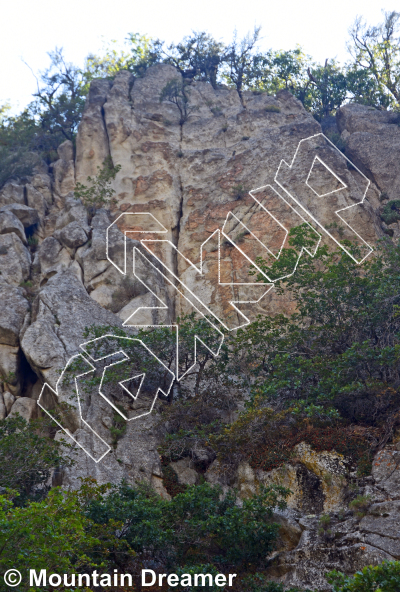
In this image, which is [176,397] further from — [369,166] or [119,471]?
[369,166]

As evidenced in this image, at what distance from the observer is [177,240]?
99.8 feet

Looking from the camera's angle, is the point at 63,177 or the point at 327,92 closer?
the point at 63,177

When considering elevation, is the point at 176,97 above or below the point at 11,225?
above

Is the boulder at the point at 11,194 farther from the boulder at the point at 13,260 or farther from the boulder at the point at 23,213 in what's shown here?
the boulder at the point at 13,260

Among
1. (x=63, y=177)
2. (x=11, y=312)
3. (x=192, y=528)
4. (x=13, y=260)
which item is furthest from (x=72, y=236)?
(x=192, y=528)

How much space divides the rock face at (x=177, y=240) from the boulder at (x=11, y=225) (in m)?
0.07

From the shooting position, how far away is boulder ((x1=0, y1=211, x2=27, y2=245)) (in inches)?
1120

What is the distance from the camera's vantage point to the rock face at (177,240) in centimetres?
1661

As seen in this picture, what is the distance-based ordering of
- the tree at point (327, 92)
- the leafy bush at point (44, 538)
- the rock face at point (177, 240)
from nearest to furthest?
the leafy bush at point (44, 538) → the rock face at point (177, 240) → the tree at point (327, 92)

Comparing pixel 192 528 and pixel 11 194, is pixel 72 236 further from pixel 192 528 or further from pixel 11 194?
pixel 192 528

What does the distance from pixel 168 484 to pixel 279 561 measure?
5.04 m

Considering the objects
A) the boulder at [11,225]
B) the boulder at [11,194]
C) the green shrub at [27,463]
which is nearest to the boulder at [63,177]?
the boulder at [11,194]

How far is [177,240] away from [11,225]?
8.30 m

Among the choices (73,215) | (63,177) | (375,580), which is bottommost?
(375,580)
